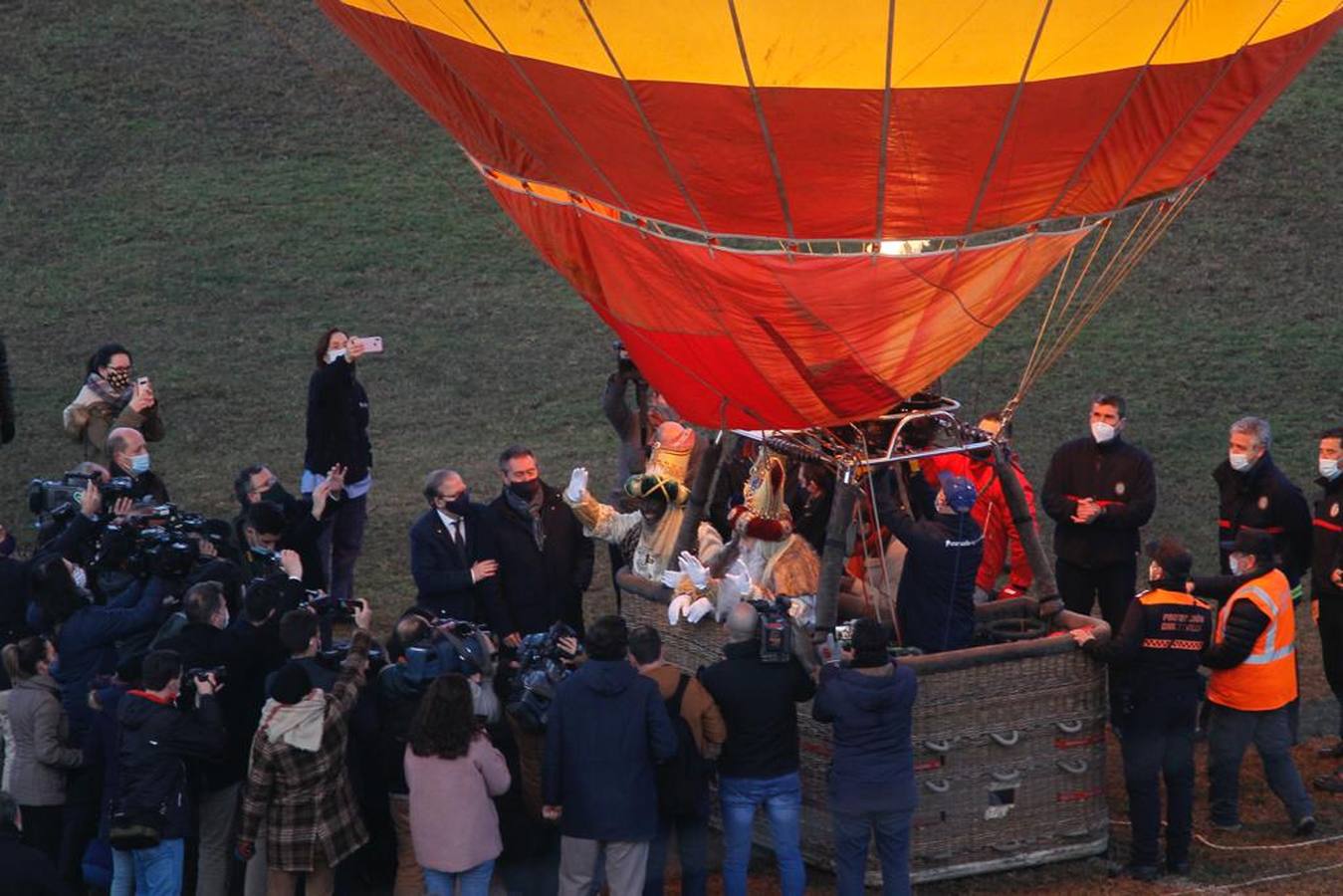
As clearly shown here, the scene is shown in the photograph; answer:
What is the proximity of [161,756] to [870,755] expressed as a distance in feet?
7.92

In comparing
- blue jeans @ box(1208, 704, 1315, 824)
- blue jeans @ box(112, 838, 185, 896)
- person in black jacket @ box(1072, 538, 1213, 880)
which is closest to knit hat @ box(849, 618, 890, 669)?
person in black jacket @ box(1072, 538, 1213, 880)

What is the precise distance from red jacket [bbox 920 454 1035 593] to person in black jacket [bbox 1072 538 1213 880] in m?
1.55

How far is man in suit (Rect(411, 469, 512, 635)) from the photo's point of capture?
30.3 feet

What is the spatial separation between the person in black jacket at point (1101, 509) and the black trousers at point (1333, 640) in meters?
0.87

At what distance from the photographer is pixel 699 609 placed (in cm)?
859

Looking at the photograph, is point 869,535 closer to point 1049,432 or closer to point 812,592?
point 812,592

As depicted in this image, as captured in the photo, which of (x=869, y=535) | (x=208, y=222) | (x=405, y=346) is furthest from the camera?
(x=208, y=222)

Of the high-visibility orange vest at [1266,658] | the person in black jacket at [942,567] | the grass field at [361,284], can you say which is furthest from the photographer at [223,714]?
the grass field at [361,284]

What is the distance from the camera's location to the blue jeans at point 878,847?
765cm

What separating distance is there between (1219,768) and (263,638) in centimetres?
379

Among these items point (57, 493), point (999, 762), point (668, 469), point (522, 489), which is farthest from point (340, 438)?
point (999, 762)

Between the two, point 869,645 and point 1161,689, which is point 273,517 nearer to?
point 869,645

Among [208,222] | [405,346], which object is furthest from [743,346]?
[208,222]

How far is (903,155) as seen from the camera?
309 inches
